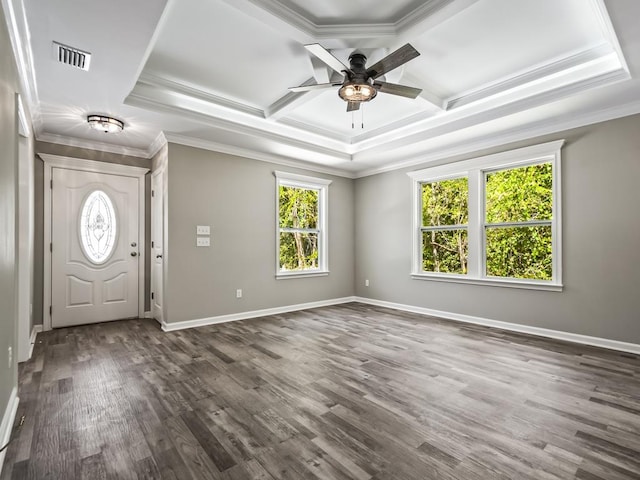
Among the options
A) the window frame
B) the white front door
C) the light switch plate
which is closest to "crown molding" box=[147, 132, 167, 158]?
the white front door

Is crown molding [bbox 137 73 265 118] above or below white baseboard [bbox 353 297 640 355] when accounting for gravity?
above

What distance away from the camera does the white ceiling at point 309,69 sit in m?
2.30

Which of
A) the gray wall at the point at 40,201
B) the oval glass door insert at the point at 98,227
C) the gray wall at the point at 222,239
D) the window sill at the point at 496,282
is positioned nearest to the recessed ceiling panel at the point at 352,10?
the gray wall at the point at 222,239

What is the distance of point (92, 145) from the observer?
15.0 feet

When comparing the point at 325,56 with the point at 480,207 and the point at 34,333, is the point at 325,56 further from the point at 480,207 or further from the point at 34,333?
the point at 34,333

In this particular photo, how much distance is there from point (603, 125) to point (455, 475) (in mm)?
4064

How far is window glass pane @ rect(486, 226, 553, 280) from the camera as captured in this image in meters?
4.12

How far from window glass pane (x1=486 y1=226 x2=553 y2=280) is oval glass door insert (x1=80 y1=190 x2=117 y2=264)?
5.50 m

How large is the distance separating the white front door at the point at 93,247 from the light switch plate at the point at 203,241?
3.84ft

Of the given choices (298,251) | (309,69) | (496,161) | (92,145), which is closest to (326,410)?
(309,69)

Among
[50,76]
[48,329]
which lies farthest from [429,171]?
[48,329]

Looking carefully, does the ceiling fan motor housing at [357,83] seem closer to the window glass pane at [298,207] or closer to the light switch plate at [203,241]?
the light switch plate at [203,241]

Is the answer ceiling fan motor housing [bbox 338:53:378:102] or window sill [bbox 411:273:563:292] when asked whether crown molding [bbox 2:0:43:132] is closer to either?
ceiling fan motor housing [bbox 338:53:378:102]

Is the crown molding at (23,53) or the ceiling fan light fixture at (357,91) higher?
the crown molding at (23,53)
